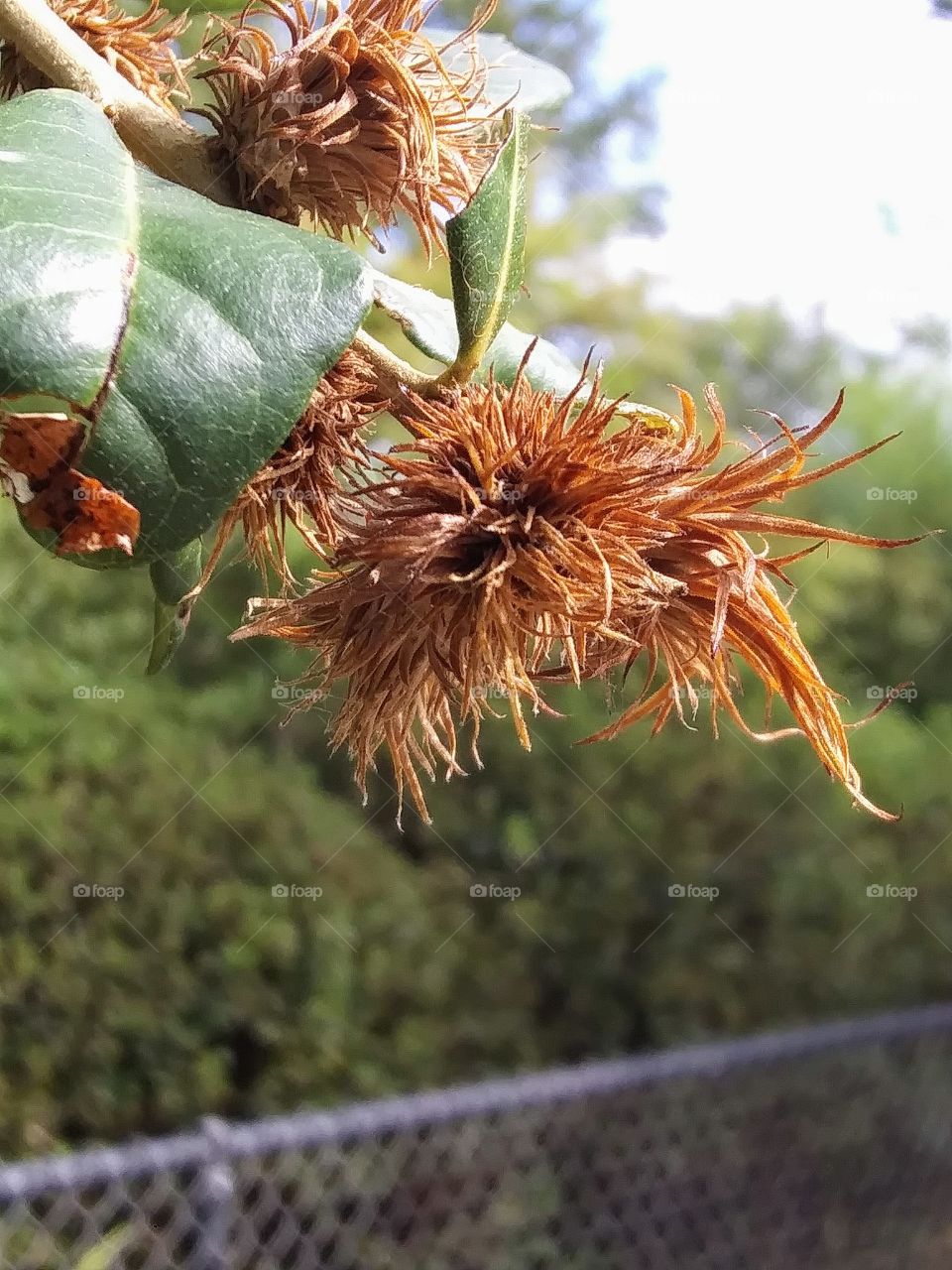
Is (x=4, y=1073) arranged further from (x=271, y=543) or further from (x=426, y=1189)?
(x=271, y=543)

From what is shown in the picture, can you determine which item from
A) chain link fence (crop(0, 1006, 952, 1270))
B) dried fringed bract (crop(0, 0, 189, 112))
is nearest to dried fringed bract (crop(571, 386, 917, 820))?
dried fringed bract (crop(0, 0, 189, 112))

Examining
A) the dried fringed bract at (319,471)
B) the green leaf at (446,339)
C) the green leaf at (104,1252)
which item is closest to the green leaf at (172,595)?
the dried fringed bract at (319,471)

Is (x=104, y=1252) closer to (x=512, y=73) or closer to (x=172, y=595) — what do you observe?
(x=172, y=595)

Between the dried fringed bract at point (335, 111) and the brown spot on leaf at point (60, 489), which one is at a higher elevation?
the dried fringed bract at point (335, 111)

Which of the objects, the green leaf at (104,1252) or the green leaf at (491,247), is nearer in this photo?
the green leaf at (491,247)

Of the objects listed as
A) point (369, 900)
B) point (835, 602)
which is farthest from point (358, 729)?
point (835, 602)

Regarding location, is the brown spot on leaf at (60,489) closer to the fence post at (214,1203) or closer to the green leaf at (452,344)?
the green leaf at (452,344)
